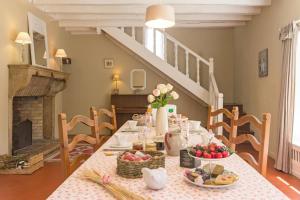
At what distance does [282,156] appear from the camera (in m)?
4.40

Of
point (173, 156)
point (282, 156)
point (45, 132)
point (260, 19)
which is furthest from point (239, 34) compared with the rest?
point (173, 156)

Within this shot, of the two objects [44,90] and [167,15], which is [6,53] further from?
[167,15]

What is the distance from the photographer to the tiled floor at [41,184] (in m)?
3.46

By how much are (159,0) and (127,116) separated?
10.1ft

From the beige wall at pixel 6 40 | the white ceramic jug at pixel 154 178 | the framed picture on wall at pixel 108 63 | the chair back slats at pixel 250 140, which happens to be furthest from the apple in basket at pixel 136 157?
the framed picture on wall at pixel 108 63

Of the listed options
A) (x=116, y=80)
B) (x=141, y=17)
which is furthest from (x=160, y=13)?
(x=116, y=80)

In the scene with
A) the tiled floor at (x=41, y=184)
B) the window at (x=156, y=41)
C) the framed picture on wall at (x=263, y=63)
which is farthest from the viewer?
the window at (x=156, y=41)

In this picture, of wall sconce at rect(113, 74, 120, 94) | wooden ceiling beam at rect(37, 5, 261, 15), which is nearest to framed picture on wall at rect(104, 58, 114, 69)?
wall sconce at rect(113, 74, 120, 94)

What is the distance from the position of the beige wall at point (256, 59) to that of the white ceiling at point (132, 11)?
0.92 feet

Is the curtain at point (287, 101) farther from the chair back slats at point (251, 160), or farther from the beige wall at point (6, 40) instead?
the beige wall at point (6, 40)

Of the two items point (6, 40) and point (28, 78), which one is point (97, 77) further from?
point (6, 40)

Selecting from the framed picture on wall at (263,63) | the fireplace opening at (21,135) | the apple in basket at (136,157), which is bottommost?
the fireplace opening at (21,135)

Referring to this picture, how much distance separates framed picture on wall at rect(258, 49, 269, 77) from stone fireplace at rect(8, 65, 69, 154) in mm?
3756

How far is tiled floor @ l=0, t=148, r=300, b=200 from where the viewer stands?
11.4 ft
